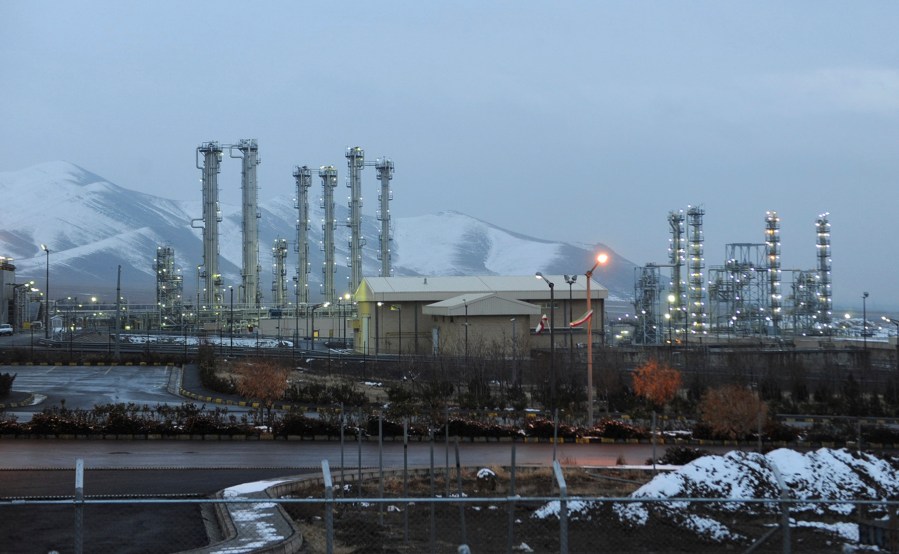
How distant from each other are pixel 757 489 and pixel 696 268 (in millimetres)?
70688

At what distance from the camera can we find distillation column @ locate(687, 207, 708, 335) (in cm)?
8662

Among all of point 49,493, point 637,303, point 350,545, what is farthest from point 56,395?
point 637,303

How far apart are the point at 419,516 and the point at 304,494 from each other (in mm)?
2382

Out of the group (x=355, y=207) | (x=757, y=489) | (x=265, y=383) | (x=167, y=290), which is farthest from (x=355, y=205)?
(x=757, y=489)

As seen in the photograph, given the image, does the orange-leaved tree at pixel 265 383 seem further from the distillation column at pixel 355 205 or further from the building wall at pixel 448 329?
the distillation column at pixel 355 205

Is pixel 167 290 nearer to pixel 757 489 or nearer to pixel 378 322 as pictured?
pixel 378 322

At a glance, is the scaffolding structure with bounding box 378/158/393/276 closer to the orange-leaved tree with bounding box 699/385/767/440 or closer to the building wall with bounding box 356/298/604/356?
the building wall with bounding box 356/298/604/356

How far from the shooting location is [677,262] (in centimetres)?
8825

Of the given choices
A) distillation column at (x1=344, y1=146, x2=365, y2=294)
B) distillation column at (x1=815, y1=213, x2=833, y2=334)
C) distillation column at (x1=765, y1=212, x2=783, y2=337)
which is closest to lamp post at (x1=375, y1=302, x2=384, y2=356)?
distillation column at (x1=344, y1=146, x2=365, y2=294)

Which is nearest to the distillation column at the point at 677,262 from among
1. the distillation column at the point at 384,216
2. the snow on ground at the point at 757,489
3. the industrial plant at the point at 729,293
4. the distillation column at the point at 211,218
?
the industrial plant at the point at 729,293

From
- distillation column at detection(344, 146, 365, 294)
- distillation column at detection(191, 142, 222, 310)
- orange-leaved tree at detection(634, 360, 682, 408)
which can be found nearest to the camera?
orange-leaved tree at detection(634, 360, 682, 408)

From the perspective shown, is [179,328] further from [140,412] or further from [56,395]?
[140,412]

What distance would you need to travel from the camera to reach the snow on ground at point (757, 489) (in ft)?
53.1

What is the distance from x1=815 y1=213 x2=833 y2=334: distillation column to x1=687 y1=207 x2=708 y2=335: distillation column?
12.0 meters
